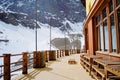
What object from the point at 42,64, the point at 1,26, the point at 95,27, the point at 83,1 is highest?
the point at 1,26

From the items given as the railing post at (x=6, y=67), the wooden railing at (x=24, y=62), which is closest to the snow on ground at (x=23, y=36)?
the wooden railing at (x=24, y=62)

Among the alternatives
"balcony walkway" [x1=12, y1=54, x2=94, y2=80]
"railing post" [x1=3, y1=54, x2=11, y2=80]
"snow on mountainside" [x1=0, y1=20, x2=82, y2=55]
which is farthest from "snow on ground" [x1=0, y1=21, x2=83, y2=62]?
"railing post" [x1=3, y1=54, x2=11, y2=80]

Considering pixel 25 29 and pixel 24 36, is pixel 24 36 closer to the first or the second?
pixel 24 36

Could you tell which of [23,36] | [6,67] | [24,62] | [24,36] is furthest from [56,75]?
[23,36]

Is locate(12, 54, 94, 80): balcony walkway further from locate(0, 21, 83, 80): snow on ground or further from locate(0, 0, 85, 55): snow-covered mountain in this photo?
locate(0, 21, 83, 80): snow on ground

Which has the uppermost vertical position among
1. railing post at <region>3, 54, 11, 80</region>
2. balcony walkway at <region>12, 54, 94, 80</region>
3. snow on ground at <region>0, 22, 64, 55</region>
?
snow on ground at <region>0, 22, 64, 55</region>

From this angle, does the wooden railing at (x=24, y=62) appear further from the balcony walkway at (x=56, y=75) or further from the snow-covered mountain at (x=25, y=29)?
the snow-covered mountain at (x=25, y=29)

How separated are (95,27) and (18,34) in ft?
441

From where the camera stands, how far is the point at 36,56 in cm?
1306

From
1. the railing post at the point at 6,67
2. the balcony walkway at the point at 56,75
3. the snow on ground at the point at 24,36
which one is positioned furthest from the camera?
the snow on ground at the point at 24,36

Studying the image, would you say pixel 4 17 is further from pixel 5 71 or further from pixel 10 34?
pixel 5 71

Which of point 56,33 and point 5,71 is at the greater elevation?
point 56,33

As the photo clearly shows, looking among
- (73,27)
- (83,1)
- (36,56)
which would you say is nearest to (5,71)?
(36,56)

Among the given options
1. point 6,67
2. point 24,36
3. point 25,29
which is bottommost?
point 6,67
